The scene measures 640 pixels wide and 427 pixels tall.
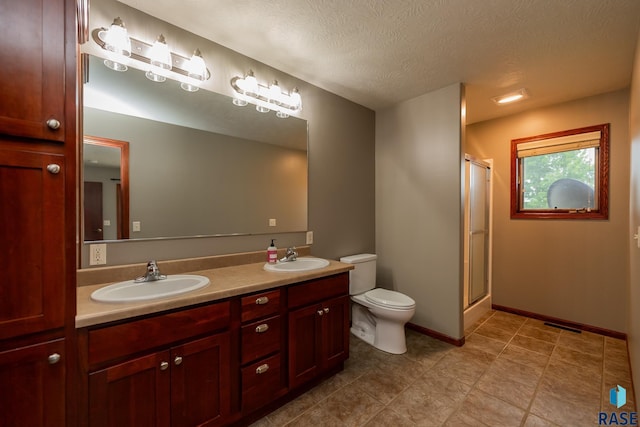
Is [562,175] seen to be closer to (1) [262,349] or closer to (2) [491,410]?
(2) [491,410]

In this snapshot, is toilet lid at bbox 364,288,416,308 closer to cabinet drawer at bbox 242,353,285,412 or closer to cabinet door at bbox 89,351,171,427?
cabinet drawer at bbox 242,353,285,412

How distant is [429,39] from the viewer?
1.83 meters

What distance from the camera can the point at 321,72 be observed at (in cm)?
229

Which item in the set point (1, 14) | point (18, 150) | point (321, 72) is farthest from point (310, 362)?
point (321, 72)

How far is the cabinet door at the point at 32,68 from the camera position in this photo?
885mm

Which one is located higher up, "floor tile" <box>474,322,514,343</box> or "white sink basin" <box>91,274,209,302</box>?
"white sink basin" <box>91,274,209,302</box>

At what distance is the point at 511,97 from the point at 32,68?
11.6ft

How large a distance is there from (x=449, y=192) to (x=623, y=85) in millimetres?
1910

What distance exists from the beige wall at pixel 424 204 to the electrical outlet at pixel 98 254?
2.51 meters

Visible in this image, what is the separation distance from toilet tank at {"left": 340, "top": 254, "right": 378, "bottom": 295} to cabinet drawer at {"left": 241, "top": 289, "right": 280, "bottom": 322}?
3.60ft

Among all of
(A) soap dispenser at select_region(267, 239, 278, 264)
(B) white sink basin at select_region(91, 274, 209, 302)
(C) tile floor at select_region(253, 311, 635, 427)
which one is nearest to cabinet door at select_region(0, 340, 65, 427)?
(B) white sink basin at select_region(91, 274, 209, 302)

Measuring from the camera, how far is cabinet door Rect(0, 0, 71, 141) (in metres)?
0.88

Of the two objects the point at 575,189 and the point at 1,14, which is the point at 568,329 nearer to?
the point at 575,189

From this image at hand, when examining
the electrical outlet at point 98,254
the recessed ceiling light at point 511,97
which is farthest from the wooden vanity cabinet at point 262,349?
the recessed ceiling light at point 511,97
